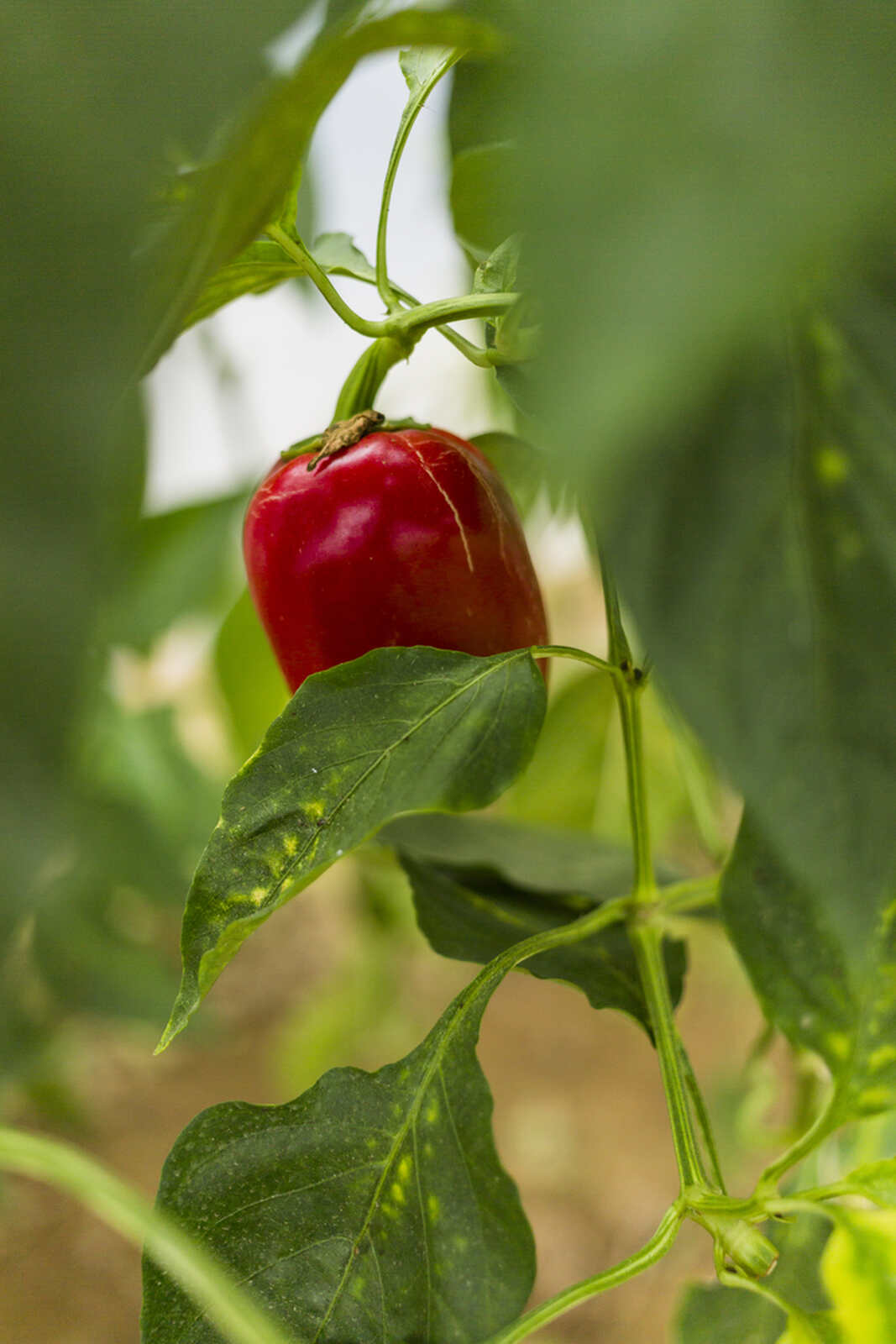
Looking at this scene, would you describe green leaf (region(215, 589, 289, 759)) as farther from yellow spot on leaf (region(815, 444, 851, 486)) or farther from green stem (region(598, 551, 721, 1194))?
yellow spot on leaf (region(815, 444, 851, 486))

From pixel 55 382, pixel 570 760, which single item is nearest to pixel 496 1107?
pixel 570 760

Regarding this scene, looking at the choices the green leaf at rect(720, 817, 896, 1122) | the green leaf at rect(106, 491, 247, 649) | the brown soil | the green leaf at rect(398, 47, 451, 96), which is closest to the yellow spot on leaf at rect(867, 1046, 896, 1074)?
the green leaf at rect(720, 817, 896, 1122)

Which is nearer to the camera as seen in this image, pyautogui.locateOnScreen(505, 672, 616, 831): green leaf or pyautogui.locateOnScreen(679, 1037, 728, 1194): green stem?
pyautogui.locateOnScreen(679, 1037, 728, 1194): green stem

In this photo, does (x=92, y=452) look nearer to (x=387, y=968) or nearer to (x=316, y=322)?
(x=316, y=322)

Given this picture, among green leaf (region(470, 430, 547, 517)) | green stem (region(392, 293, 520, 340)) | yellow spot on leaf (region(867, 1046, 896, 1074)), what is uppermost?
green stem (region(392, 293, 520, 340))

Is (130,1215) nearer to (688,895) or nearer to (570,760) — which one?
(688,895)

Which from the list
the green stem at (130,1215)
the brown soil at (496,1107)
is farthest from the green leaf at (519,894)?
the brown soil at (496,1107)

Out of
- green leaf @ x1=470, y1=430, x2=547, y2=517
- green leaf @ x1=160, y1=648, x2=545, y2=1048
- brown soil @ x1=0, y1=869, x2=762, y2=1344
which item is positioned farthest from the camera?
brown soil @ x1=0, y1=869, x2=762, y2=1344
